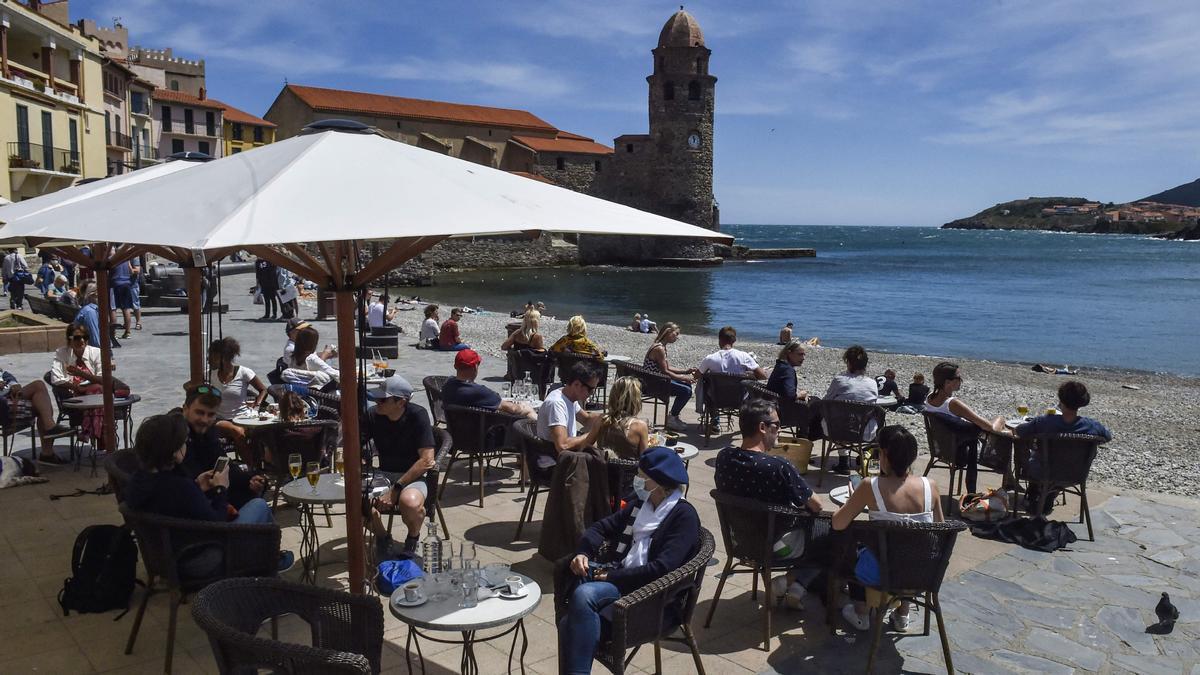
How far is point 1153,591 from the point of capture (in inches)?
205

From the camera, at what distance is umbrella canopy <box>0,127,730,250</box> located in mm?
2979

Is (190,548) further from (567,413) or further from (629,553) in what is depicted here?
(567,413)

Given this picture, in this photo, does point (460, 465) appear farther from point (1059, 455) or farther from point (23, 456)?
point (1059, 455)

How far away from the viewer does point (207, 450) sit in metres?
5.00

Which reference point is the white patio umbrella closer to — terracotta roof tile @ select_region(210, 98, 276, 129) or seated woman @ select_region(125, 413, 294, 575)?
seated woman @ select_region(125, 413, 294, 575)

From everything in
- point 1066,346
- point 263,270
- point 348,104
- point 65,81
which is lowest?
point 1066,346

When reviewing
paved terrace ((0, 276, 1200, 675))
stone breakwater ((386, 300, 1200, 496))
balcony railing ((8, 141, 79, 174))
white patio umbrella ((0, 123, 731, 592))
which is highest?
balcony railing ((8, 141, 79, 174))

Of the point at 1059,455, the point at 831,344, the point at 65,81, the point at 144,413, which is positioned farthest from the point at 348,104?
the point at 1059,455

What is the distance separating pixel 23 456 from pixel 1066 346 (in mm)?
29101

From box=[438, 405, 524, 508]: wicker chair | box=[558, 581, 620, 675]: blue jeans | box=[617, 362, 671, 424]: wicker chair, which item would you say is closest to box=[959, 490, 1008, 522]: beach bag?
box=[617, 362, 671, 424]: wicker chair

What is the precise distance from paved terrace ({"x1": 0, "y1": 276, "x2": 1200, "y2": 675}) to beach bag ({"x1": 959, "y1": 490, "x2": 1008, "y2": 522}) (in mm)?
445

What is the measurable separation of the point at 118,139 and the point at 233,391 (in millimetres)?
48429

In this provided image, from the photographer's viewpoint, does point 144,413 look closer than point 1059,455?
No

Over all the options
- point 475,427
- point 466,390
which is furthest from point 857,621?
point 466,390
